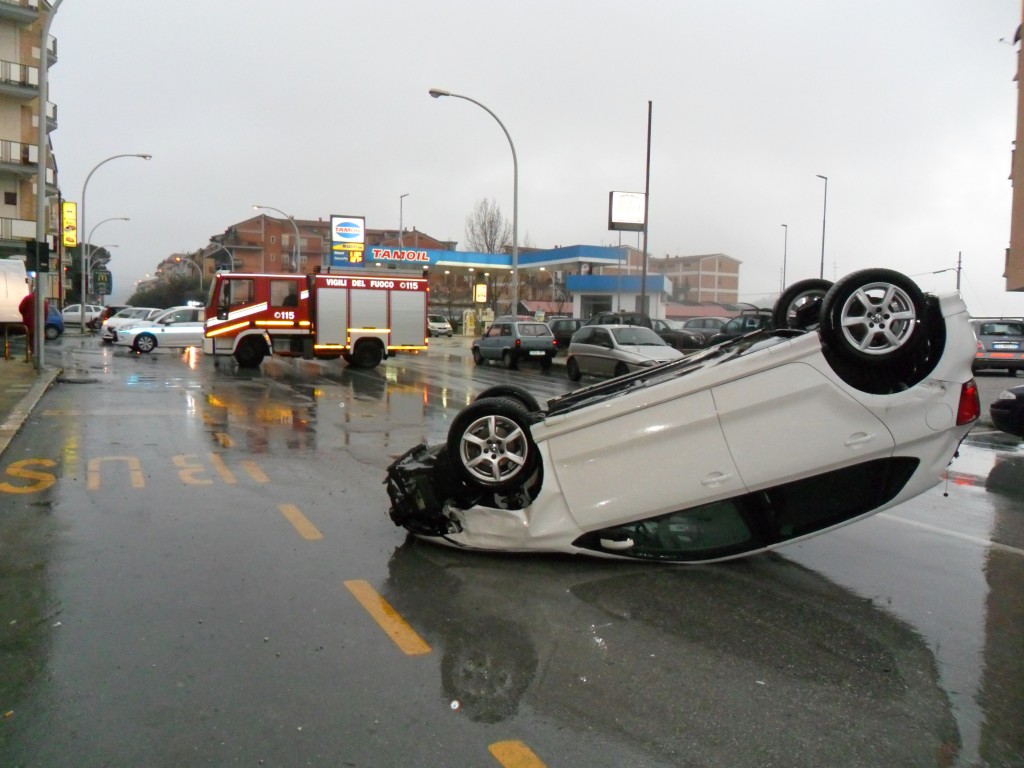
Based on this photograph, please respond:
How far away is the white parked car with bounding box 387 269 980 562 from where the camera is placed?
16.8ft

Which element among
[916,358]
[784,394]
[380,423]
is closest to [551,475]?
[784,394]

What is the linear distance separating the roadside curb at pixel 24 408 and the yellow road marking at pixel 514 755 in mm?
8375

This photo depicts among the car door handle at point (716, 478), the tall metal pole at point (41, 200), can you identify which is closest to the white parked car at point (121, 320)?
the tall metal pole at point (41, 200)

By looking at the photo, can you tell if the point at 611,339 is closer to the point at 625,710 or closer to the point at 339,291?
the point at 339,291

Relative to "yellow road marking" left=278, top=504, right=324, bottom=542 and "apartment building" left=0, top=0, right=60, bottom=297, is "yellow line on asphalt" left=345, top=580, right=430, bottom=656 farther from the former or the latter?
"apartment building" left=0, top=0, right=60, bottom=297

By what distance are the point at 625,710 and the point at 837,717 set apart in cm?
90

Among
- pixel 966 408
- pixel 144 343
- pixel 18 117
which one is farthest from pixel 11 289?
pixel 966 408

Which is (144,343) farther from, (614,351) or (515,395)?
(515,395)

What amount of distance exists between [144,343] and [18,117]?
26.3 meters

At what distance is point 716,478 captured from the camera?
17.3 feet

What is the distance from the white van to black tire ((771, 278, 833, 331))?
95.8 ft

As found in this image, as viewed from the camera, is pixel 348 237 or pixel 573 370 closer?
pixel 573 370

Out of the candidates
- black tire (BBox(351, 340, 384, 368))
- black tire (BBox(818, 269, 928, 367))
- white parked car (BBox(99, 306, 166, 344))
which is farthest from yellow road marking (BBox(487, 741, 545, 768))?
white parked car (BBox(99, 306, 166, 344))

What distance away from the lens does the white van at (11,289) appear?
29812mm
